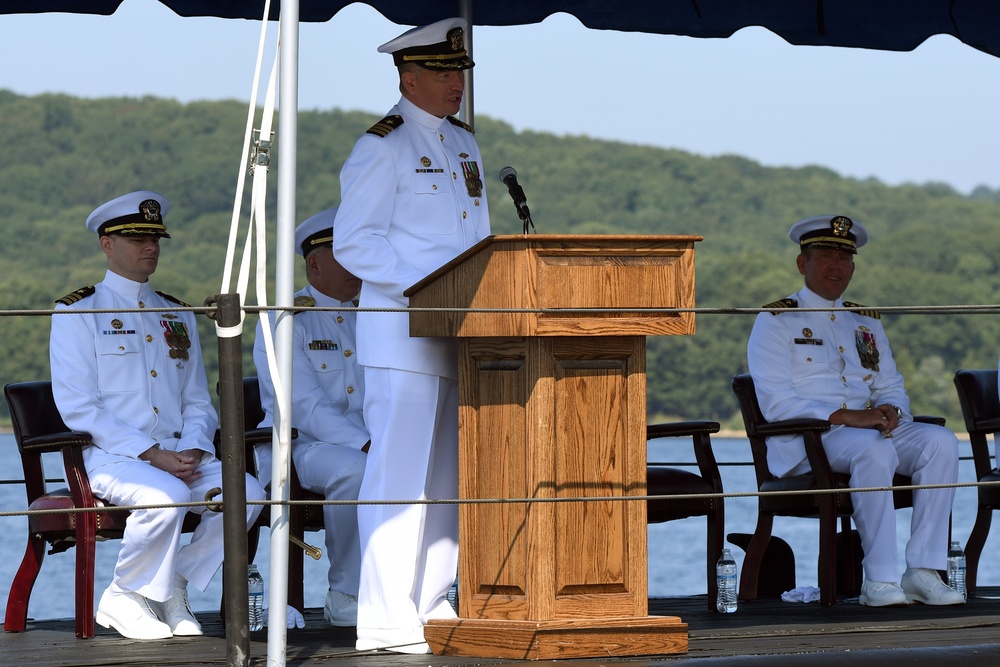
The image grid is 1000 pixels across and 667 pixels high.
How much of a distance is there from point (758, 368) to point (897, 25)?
1717 mm

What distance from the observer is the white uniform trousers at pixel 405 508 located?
4254mm

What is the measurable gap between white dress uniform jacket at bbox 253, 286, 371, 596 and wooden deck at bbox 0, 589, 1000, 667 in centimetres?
27

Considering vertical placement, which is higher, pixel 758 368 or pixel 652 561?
pixel 758 368

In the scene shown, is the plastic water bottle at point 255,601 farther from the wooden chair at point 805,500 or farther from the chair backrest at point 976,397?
the chair backrest at point 976,397

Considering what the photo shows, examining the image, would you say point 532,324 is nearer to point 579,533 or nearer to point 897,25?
point 579,533

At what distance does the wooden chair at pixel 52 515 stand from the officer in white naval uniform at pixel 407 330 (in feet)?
2.77

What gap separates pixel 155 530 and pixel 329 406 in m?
1.01

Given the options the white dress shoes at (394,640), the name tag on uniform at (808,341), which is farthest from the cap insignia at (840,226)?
the white dress shoes at (394,640)

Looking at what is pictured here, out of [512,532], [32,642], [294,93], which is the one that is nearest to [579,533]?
[512,532]

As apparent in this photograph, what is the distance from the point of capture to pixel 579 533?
389cm

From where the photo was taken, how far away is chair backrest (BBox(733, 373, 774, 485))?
18.8 feet

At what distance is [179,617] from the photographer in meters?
4.73

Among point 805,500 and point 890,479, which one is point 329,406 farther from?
point 890,479

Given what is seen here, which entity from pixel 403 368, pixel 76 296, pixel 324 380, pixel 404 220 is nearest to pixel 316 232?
pixel 324 380
